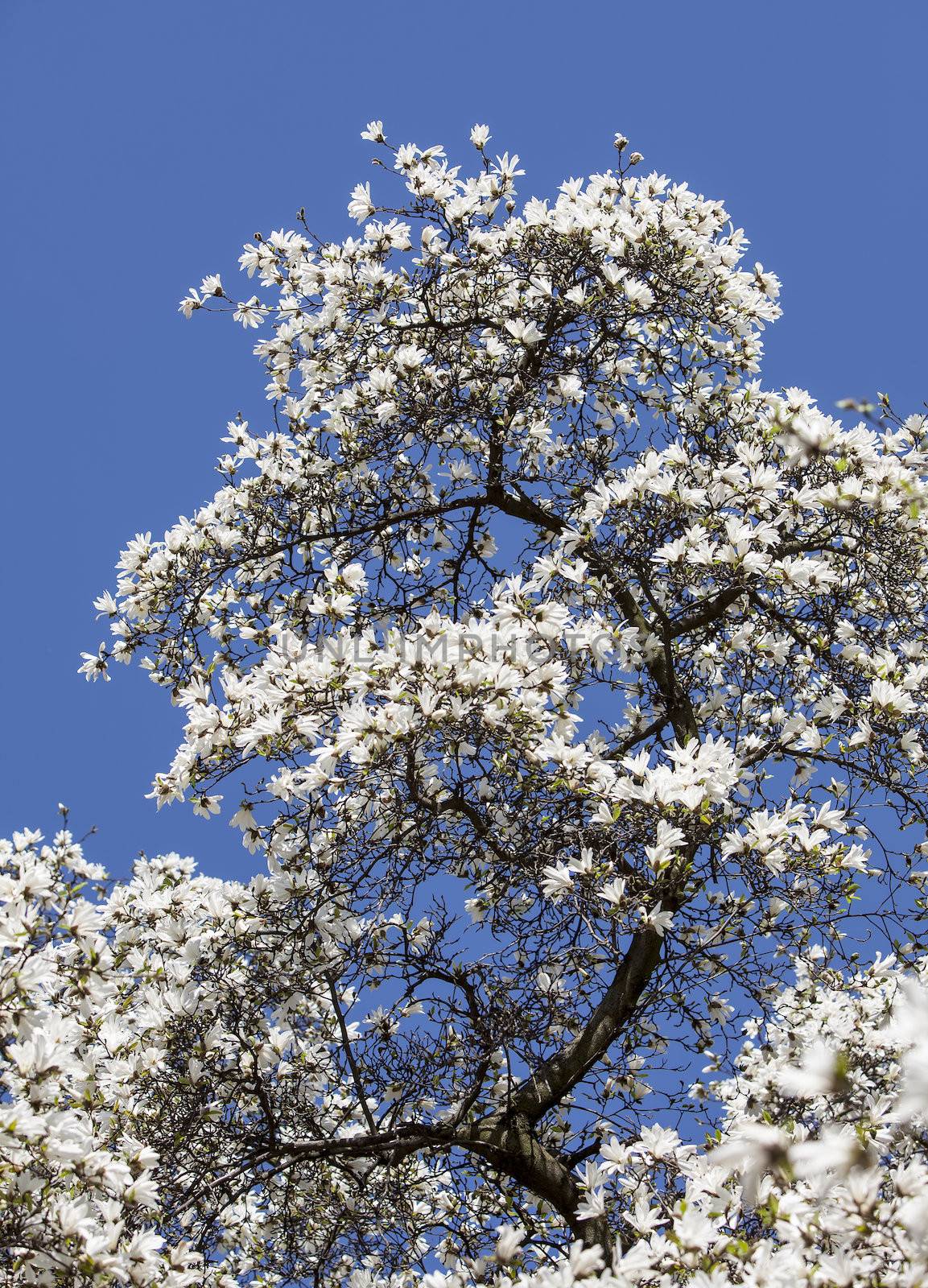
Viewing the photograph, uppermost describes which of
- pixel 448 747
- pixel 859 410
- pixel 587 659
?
pixel 587 659

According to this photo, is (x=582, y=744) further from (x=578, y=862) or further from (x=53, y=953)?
(x=53, y=953)

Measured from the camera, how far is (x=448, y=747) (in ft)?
15.8

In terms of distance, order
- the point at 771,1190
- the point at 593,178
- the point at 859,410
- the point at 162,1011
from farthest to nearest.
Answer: the point at 593,178 → the point at 162,1011 → the point at 771,1190 → the point at 859,410

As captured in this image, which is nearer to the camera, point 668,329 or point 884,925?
point 884,925

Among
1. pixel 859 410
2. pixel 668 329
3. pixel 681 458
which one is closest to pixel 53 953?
pixel 859 410

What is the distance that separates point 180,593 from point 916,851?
4.71 m

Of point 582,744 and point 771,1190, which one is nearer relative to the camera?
point 771,1190

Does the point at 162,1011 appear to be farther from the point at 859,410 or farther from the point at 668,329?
the point at 668,329

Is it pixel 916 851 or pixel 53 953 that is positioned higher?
pixel 916 851

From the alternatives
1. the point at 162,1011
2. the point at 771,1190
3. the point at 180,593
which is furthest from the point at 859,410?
the point at 180,593

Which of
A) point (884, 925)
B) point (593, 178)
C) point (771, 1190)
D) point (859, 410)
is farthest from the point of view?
point (593, 178)

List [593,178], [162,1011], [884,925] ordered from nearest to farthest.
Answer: [162,1011], [884,925], [593,178]

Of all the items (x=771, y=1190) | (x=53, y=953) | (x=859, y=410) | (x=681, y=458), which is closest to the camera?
(x=859, y=410)

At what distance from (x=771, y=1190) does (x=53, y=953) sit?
2.94 metres
